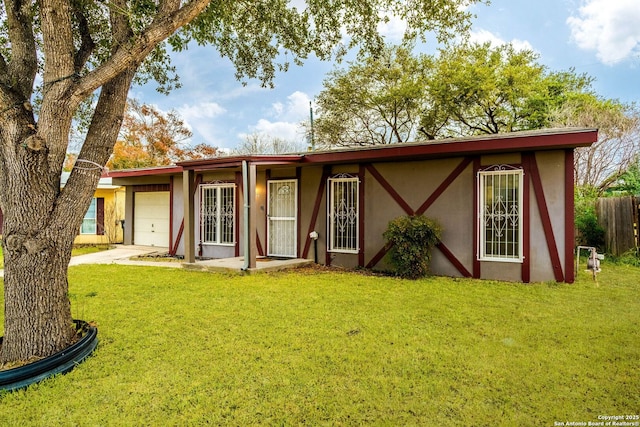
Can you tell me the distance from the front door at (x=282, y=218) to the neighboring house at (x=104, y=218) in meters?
7.58

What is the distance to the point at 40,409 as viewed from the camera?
2414mm

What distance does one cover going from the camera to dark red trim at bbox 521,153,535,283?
20.3 ft

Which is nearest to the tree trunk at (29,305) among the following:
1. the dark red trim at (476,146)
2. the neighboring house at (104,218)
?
the dark red trim at (476,146)

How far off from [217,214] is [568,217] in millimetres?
7813

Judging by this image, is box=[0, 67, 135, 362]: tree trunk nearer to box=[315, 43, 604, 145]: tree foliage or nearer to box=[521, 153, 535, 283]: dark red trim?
box=[521, 153, 535, 283]: dark red trim

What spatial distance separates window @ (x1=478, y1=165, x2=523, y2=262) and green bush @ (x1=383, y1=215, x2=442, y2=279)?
2.74 ft

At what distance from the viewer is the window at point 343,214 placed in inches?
315

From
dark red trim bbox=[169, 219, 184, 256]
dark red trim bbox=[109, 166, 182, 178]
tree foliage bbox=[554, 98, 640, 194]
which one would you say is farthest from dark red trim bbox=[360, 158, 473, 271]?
tree foliage bbox=[554, 98, 640, 194]

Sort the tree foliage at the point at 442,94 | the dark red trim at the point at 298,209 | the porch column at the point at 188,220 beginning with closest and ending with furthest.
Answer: the porch column at the point at 188,220 → the dark red trim at the point at 298,209 → the tree foliage at the point at 442,94

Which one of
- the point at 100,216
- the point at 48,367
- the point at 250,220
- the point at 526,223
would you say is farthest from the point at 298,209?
the point at 100,216

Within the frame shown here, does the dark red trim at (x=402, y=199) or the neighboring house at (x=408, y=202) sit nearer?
the neighboring house at (x=408, y=202)

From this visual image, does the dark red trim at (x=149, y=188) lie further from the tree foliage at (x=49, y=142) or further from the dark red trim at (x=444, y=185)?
the dark red trim at (x=444, y=185)

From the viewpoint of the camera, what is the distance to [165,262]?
9.03m

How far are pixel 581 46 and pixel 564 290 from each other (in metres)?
16.5
